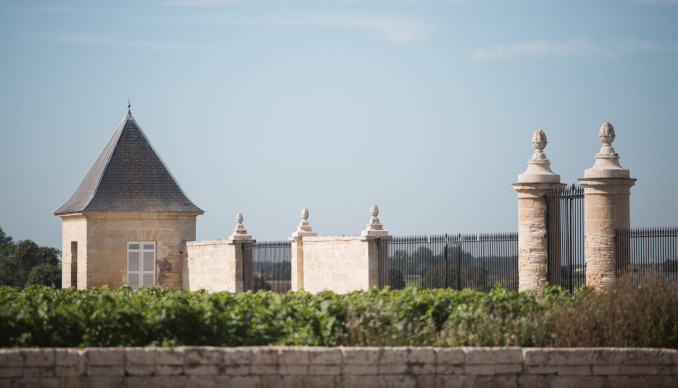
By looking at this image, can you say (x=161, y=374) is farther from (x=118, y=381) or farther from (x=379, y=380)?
(x=379, y=380)

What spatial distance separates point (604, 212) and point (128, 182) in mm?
15984

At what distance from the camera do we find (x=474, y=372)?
9656mm

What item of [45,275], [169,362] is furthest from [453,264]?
[45,275]

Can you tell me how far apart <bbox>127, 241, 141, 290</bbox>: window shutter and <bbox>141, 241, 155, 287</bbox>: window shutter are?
134 mm

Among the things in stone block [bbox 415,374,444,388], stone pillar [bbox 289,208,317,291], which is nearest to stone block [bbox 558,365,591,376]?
stone block [bbox 415,374,444,388]

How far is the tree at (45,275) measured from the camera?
37.3 m

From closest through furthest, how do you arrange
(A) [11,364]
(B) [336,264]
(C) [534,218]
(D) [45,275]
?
(A) [11,364], (C) [534,218], (B) [336,264], (D) [45,275]

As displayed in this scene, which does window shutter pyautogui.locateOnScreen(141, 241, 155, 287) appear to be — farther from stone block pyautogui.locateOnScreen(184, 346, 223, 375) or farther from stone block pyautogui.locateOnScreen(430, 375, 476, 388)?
stone block pyautogui.locateOnScreen(430, 375, 476, 388)

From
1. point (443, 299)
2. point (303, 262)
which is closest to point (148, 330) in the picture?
point (443, 299)

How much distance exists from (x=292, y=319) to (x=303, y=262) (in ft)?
36.8

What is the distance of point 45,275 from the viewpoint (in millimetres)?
38219

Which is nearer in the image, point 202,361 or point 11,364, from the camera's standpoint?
point 11,364

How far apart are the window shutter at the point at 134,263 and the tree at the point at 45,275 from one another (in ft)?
42.3

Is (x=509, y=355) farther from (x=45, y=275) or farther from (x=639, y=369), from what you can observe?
(x=45, y=275)
